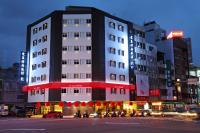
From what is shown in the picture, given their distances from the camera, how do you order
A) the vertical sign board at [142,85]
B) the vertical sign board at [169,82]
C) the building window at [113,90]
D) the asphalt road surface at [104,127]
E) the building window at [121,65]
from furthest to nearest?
the vertical sign board at [169,82], the vertical sign board at [142,85], the building window at [121,65], the building window at [113,90], the asphalt road surface at [104,127]

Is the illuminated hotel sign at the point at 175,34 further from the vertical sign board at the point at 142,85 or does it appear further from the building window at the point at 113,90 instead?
the building window at the point at 113,90

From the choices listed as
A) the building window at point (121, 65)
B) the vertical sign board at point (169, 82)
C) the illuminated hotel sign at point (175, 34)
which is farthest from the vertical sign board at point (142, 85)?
the illuminated hotel sign at point (175, 34)

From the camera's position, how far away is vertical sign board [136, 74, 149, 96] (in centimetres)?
7650

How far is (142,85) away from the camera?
7769 cm

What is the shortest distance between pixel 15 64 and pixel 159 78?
46.3 meters

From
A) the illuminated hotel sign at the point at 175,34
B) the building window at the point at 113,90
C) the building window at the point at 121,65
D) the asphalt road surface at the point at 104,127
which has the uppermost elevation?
the illuminated hotel sign at the point at 175,34

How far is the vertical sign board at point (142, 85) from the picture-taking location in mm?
76500

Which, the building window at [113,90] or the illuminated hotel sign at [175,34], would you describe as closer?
the building window at [113,90]

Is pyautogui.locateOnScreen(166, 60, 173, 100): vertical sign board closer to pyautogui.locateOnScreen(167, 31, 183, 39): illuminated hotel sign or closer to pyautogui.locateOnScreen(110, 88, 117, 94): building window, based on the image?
pyautogui.locateOnScreen(167, 31, 183, 39): illuminated hotel sign

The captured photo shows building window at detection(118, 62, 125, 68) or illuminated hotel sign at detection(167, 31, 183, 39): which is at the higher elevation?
illuminated hotel sign at detection(167, 31, 183, 39)

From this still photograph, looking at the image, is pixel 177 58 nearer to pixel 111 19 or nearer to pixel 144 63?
pixel 144 63

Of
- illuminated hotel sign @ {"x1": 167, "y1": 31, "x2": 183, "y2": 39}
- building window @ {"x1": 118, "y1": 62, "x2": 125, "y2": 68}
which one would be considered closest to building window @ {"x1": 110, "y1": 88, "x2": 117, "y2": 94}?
building window @ {"x1": 118, "y1": 62, "x2": 125, "y2": 68}

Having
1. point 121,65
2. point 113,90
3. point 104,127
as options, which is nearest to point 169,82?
point 121,65

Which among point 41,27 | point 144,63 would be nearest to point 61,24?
point 41,27
